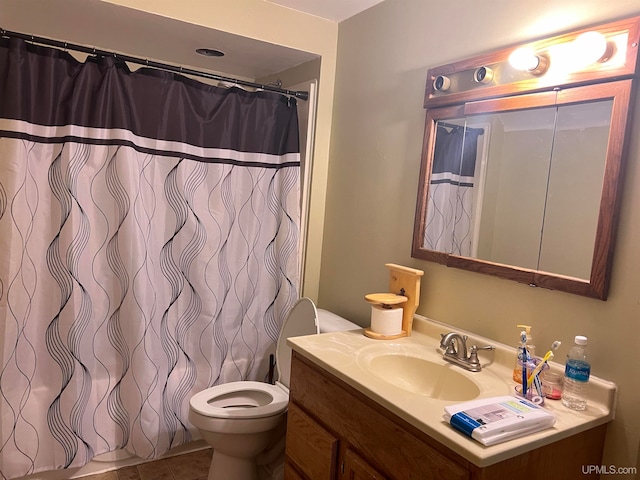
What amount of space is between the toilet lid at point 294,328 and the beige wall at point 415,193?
249mm

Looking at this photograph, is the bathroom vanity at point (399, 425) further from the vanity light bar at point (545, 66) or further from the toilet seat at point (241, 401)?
the vanity light bar at point (545, 66)

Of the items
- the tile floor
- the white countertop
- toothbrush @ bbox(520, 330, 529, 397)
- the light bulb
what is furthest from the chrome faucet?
the tile floor

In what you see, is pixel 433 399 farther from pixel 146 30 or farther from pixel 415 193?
pixel 146 30

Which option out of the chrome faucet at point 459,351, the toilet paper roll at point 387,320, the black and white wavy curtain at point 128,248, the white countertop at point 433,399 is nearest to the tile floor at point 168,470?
the black and white wavy curtain at point 128,248

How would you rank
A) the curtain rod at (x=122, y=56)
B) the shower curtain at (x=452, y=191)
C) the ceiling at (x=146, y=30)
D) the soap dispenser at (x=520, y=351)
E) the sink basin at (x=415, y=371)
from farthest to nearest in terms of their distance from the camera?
the ceiling at (x=146, y=30)
the curtain rod at (x=122, y=56)
the shower curtain at (x=452, y=191)
the sink basin at (x=415, y=371)
the soap dispenser at (x=520, y=351)

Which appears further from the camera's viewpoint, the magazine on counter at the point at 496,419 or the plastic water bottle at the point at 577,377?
the plastic water bottle at the point at 577,377

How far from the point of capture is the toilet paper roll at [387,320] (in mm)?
1839

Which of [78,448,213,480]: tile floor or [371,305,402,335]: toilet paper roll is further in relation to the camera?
[78,448,213,480]: tile floor

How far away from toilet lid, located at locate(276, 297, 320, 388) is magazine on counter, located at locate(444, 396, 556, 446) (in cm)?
99

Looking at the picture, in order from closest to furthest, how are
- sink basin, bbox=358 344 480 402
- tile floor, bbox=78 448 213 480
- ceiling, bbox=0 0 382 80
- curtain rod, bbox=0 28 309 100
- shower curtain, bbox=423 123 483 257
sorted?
sink basin, bbox=358 344 480 402 → shower curtain, bbox=423 123 483 257 → curtain rod, bbox=0 28 309 100 → ceiling, bbox=0 0 382 80 → tile floor, bbox=78 448 213 480

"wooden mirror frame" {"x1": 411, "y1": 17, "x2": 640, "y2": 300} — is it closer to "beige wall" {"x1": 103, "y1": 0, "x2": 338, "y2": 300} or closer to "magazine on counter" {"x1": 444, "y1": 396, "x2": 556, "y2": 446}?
"magazine on counter" {"x1": 444, "y1": 396, "x2": 556, "y2": 446}

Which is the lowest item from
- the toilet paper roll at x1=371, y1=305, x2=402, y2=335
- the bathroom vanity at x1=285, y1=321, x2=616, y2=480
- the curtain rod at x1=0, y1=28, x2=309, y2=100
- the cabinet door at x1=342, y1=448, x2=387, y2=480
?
the cabinet door at x1=342, y1=448, x2=387, y2=480

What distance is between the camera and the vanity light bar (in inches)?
52.1

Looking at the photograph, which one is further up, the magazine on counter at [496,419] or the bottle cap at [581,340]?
the bottle cap at [581,340]
